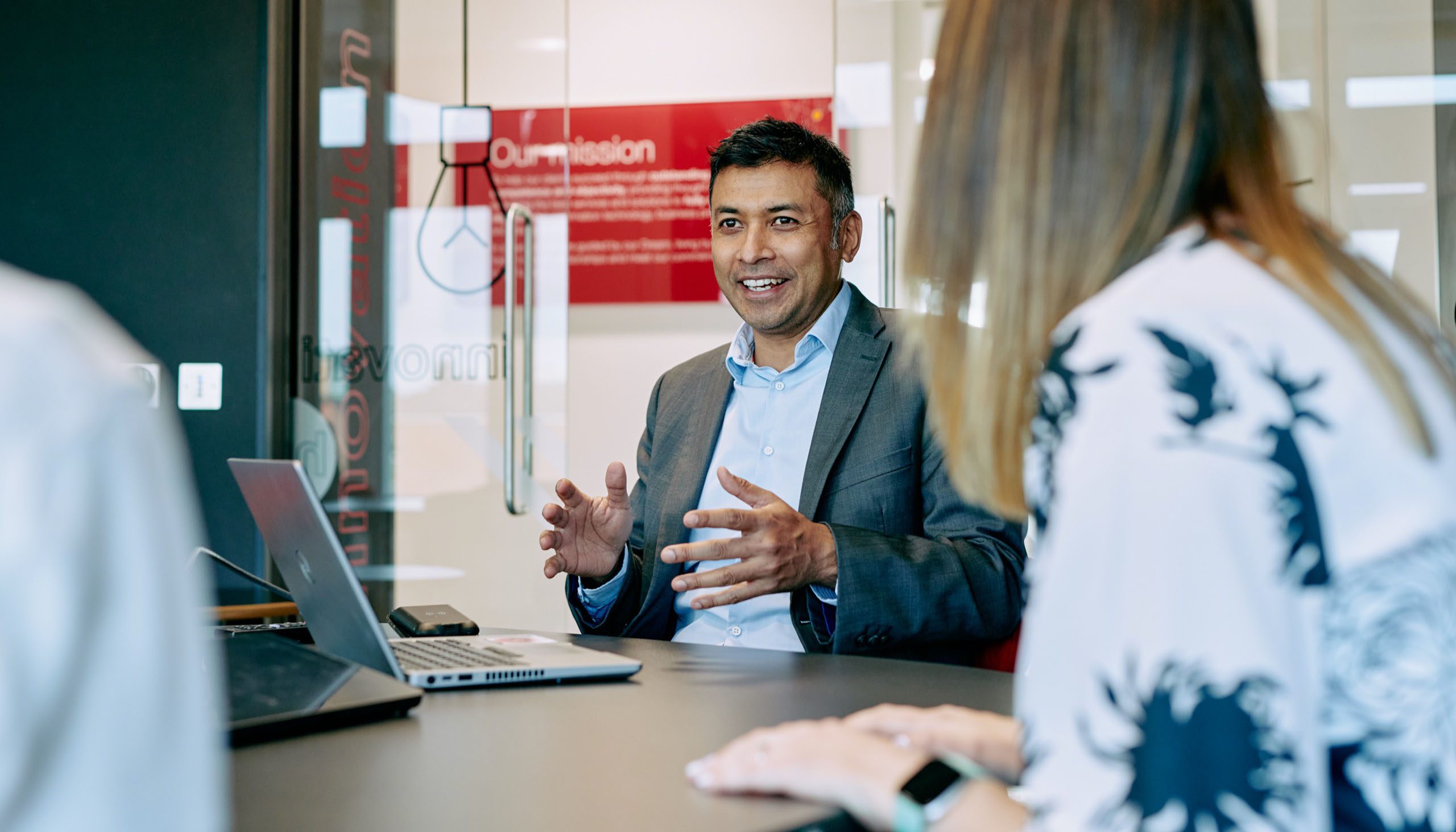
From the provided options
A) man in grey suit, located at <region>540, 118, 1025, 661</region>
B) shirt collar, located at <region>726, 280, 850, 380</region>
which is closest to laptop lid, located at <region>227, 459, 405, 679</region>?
man in grey suit, located at <region>540, 118, 1025, 661</region>

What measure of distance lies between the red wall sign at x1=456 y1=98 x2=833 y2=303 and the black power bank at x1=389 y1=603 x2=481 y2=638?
3.48 metres

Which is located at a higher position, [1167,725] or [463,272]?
[463,272]

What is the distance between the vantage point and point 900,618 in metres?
1.87

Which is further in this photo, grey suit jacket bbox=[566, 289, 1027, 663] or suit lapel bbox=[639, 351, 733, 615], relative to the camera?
suit lapel bbox=[639, 351, 733, 615]

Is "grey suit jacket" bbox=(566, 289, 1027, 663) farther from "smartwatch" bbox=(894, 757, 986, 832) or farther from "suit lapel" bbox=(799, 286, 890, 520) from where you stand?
"smartwatch" bbox=(894, 757, 986, 832)

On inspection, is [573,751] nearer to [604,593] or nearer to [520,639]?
[520,639]

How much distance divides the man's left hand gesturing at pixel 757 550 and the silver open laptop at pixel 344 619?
0.79 feet

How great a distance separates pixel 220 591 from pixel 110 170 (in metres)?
1.22

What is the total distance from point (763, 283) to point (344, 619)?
140cm

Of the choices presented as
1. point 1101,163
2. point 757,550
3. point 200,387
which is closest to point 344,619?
point 757,550

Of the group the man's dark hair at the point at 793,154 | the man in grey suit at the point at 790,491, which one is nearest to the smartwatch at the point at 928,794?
the man in grey suit at the point at 790,491

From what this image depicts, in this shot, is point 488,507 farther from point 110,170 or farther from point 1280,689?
point 1280,689

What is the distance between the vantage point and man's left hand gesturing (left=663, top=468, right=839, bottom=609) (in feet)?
5.41

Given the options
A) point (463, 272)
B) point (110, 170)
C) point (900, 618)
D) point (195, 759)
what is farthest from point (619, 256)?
point (195, 759)
